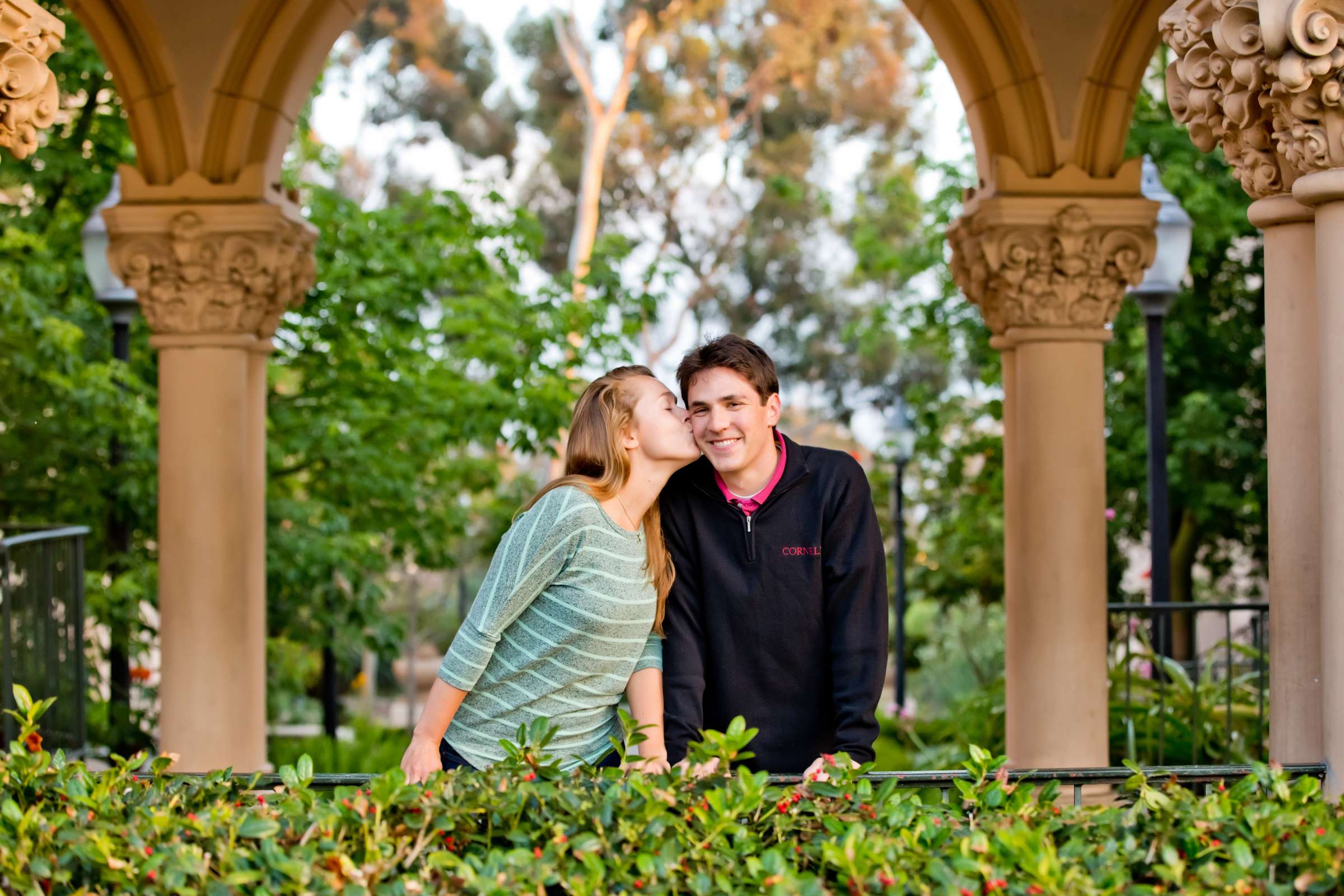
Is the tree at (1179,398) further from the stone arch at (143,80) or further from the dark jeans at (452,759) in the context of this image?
the dark jeans at (452,759)

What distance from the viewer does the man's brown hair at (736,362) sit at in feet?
10.9

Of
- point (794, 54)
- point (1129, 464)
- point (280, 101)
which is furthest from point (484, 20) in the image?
point (280, 101)

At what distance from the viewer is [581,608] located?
3205mm

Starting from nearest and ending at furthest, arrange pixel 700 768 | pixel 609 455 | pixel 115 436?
pixel 700 768
pixel 609 455
pixel 115 436

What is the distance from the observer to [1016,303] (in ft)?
21.1

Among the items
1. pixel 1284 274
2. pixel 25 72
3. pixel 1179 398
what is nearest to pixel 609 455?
pixel 25 72

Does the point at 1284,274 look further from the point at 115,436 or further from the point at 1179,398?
the point at 1179,398

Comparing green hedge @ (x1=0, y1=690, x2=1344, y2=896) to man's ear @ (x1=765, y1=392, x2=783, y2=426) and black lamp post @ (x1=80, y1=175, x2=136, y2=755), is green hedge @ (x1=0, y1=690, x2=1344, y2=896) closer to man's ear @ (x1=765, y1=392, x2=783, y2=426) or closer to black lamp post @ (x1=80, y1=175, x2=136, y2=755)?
man's ear @ (x1=765, y1=392, x2=783, y2=426)

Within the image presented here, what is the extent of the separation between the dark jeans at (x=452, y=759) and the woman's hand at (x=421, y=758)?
0.33ft

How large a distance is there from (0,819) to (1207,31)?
3.26m

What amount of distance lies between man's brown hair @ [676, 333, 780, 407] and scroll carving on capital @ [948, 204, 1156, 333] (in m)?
3.25

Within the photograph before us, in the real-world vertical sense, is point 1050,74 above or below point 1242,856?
above

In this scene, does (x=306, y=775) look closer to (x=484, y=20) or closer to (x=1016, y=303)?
(x=1016, y=303)

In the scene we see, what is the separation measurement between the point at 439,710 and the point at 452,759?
0.22 metres
